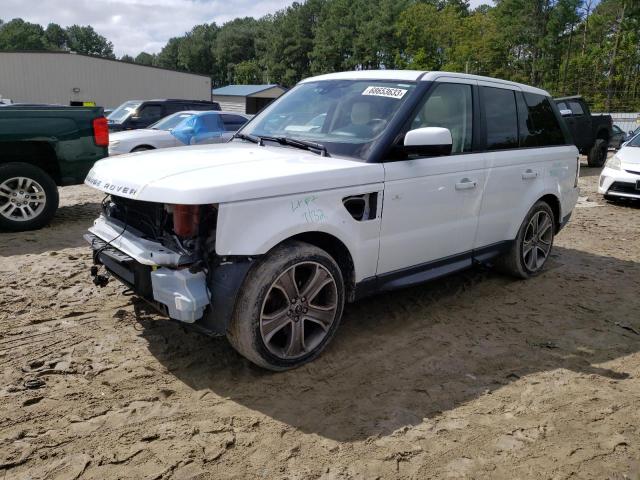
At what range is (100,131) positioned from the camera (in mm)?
6844

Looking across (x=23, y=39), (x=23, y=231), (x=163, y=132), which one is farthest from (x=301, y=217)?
(x=23, y=39)

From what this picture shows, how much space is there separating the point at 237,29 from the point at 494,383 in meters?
114

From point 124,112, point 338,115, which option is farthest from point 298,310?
point 124,112

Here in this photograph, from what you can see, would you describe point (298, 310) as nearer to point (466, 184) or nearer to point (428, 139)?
point (428, 139)

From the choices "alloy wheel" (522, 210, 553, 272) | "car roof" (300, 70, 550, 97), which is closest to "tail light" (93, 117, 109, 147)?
"car roof" (300, 70, 550, 97)

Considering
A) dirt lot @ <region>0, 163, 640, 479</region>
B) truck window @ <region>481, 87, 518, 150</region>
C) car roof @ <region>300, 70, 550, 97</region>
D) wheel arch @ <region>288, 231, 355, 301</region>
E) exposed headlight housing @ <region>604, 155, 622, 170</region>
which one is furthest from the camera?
exposed headlight housing @ <region>604, 155, 622, 170</region>

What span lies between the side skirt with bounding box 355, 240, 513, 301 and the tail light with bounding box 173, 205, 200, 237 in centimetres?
122

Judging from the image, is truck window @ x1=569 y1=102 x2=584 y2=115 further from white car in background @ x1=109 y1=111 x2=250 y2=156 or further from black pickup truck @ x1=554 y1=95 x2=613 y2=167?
white car in background @ x1=109 y1=111 x2=250 y2=156

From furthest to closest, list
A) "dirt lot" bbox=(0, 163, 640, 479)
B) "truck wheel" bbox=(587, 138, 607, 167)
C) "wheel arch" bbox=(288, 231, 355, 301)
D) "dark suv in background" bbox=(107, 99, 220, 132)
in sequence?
1. "truck wheel" bbox=(587, 138, 607, 167)
2. "dark suv in background" bbox=(107, 99, 220, 132)
3. "wheel arch" bbox=(288, 231, 355, 301)
4. "dirt lot" bbox=(0, 163, 640, 479)

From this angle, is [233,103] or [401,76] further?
[233,103]

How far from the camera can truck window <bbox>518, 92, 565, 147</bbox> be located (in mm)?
4887

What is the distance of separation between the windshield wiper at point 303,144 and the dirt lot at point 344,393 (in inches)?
52.9

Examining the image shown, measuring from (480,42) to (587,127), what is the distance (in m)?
46.3

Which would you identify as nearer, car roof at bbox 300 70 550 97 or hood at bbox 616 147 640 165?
car roof at bbox 300 70 550 97
